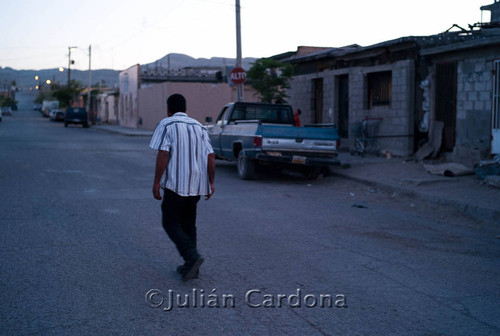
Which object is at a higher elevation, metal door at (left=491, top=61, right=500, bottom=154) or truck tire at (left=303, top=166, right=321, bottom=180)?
metal door at (left=491, top=61, right=500, bottom=154)

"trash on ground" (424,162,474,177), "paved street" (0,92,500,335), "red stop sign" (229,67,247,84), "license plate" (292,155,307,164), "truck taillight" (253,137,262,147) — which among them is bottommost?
"paved street" (0,92,500,335)

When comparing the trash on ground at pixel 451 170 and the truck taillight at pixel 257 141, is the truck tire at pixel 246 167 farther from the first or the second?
the trash on ground at pixel 451 170

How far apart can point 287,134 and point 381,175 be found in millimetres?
2550

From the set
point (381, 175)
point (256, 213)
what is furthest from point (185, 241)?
point (381, 175)

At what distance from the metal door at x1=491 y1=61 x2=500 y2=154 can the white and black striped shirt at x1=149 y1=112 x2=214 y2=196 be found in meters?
9.90

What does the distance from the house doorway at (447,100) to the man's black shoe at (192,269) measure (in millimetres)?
11606

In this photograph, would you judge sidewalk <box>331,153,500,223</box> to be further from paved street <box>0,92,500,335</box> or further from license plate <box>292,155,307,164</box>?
license plate <box>292,155,307,164</box>

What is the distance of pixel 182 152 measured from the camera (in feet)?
17.9

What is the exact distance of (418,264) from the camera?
6.34 meters

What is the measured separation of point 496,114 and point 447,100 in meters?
2.15

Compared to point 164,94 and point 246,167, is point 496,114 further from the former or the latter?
point 164,94

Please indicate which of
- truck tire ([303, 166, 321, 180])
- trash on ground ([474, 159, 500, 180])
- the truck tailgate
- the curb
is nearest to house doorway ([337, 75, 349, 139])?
truck tire ([303, 166, 321, 180])

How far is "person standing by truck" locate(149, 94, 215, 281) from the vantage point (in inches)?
212

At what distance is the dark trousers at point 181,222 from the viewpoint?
5.38 metres
